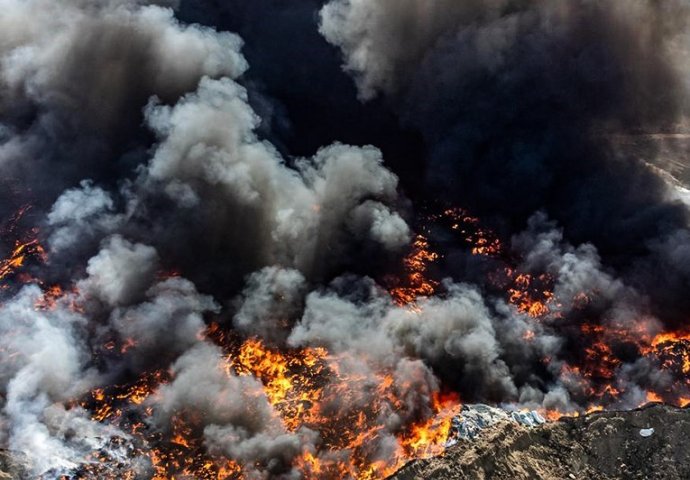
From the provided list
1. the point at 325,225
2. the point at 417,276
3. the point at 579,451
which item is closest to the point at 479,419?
the point at 579,451

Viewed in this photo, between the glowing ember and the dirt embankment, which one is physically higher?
the glowing ember

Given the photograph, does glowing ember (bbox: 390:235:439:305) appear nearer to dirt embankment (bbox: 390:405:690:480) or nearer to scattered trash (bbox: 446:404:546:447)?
scattered trash (bbox: 446:404:546:447)

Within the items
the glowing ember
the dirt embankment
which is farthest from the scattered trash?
the glowing ember

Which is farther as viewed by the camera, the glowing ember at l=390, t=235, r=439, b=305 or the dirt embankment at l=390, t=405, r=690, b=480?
the glowing ember at l=390, t=235, r=439, b=305

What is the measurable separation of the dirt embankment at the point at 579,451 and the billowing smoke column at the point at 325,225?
1.06 m

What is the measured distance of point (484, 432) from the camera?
1655 centimetres

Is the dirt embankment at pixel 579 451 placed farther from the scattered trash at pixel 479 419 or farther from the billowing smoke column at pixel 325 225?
the billowing smoke column at pixel 325 225

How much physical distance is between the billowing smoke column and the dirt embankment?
1063 mm

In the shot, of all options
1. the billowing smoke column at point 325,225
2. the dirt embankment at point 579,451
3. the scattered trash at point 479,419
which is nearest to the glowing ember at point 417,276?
the billowing smoke column at point 325,225

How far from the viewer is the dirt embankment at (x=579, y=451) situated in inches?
623

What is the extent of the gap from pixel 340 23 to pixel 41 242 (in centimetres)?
2040

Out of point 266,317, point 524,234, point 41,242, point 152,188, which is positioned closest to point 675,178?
point 524,234

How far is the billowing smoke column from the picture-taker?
18859mm

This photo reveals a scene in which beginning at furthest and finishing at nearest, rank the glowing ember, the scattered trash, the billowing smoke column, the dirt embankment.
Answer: the glowing ember → the billowing smoke column → the scattered trash → the dirt embankment
